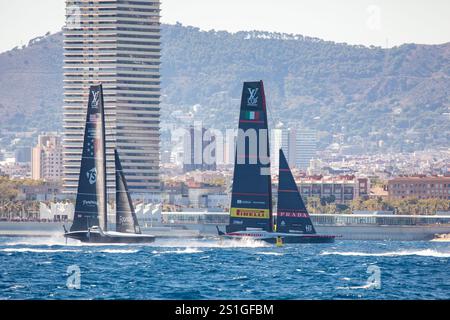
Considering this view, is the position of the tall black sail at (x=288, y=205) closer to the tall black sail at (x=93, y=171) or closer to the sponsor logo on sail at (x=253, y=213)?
the sponsor logo on sail at (x=253, y=213)

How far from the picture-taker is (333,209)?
7864 inches

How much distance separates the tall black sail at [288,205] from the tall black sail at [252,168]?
2965mm

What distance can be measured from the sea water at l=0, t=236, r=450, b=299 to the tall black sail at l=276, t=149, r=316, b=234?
11848mm

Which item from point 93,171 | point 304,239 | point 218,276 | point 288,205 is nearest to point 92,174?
point 93,171

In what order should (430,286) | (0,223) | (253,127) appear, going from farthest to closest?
(0,223) < (253,127) < (430,286)

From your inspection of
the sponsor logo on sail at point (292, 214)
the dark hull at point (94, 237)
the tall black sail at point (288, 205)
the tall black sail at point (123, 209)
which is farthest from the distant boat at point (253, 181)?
the tall black sail at point (123, 209)

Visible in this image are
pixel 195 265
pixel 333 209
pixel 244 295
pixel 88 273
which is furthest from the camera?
pixel 333 209

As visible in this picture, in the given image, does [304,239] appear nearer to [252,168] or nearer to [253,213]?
[253,213]

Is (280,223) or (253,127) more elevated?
(253,127)

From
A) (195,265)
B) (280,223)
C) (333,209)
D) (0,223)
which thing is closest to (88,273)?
(195,265)

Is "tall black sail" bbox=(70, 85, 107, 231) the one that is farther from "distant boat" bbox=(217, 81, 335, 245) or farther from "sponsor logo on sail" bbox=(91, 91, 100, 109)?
"distant boat" bbox=(217, 81, 335, 245)

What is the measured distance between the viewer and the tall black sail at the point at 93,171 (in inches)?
3231

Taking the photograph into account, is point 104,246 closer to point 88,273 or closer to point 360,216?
point 88,273
